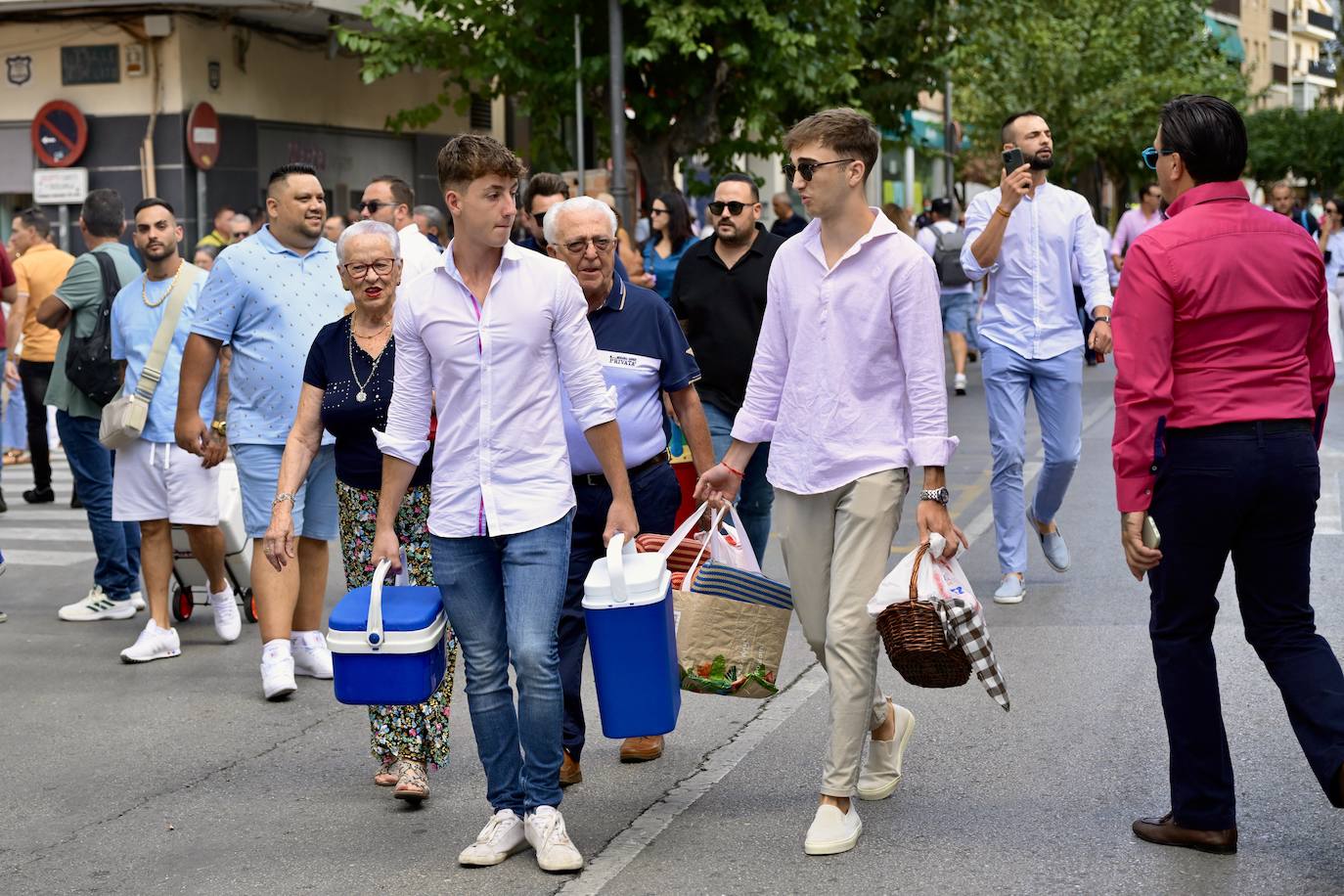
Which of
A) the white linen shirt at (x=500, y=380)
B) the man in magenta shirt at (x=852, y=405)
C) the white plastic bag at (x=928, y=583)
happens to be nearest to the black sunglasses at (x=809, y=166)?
the man in magenta shirt at (x=852, y=405)

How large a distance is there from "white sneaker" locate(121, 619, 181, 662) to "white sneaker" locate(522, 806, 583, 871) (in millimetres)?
3644

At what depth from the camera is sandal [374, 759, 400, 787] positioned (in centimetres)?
600

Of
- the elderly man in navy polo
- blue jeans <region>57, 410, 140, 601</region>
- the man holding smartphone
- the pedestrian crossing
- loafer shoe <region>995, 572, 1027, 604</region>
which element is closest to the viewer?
the elderly man in navy polo

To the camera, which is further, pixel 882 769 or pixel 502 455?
pixel 882 769

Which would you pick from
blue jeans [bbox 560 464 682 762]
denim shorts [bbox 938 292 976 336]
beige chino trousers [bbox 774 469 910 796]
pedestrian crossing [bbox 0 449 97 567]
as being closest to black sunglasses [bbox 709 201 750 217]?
blue jeans [bbox 560 464 682 762]

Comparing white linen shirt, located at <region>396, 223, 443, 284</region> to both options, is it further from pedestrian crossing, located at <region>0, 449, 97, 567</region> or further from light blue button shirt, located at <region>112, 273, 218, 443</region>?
pedestrian crossing, located at <region>0, 449, 97, 567</region>

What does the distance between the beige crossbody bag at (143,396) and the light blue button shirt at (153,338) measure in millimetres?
31

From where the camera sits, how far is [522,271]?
5012mm

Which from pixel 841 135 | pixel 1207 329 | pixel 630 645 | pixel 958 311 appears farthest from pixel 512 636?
pixel 958 311

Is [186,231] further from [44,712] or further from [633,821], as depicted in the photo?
[633,821]

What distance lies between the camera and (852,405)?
5.17 metres

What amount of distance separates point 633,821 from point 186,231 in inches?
708

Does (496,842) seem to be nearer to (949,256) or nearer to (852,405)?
(852,405)

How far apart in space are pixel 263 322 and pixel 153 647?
5.74ft
